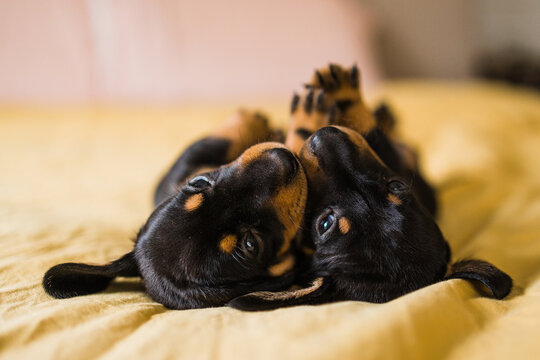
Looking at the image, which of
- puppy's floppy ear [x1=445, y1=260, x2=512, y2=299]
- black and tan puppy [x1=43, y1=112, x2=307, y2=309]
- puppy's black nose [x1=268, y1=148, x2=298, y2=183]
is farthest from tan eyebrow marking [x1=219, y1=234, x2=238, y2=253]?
puppy's floppy ear [x1=445, y1=260, x2=512, y2=299]

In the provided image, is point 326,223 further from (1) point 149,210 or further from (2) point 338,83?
(1) point 149,210

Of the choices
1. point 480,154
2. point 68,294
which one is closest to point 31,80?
point 68,294

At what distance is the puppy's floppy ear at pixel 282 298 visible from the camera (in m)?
1.37

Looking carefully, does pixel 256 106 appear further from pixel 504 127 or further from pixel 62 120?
pixel 504 127

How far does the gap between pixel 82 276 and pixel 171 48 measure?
313cm

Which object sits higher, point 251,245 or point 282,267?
point 251,245

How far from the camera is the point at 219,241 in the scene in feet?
5.12

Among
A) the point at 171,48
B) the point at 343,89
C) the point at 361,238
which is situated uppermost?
the point at 171,48

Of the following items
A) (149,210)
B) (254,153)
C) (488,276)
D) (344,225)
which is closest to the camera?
(488,276)

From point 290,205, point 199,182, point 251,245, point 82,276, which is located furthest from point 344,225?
point 82,276

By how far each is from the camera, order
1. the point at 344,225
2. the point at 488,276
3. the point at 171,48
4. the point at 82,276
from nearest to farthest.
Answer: the point at 488,276 → the point at 82,276 → the point at 344,225 → the point at 171,48

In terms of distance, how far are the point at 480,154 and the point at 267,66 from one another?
2096mm

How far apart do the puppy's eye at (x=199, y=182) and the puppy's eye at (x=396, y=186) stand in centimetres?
66

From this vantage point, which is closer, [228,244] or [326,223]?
[228,244]
